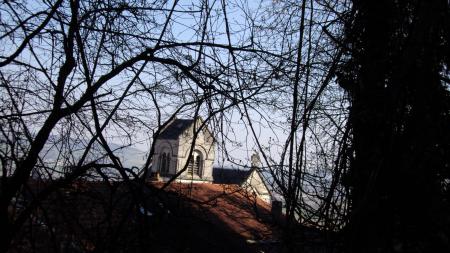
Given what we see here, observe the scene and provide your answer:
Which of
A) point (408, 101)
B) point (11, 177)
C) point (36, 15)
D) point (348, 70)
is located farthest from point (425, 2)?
point (11, 177)

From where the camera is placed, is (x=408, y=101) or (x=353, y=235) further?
(x=408, y=101)

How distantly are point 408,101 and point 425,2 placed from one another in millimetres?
725

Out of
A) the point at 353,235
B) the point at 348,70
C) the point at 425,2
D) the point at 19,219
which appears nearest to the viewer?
the point at 425,2

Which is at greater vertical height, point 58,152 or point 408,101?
point 408,101

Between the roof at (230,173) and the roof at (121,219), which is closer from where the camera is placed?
the roof at (121,219)

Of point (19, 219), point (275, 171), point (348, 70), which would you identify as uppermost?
point (348, 70)

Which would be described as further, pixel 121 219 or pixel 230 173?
pixel 230 173

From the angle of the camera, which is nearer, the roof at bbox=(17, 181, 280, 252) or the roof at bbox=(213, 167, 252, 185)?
the roof at bbox=(17, 181, 280, 252)

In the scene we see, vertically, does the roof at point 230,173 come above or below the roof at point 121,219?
above

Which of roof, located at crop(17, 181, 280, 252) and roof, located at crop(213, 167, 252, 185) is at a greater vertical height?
roof, located at crop(213, 167, 252, 185)

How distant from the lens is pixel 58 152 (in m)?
3.04

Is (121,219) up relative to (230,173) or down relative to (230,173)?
down

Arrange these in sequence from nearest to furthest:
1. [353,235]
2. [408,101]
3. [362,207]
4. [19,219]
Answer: [362,207] < [353,235] < [19,219] < [408,101]

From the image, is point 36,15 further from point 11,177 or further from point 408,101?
point 408,101
